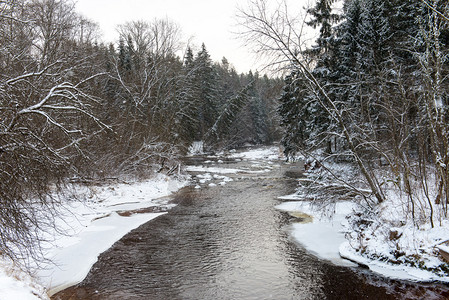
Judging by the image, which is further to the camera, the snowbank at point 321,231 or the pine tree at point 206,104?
the pine tree at point 206,104

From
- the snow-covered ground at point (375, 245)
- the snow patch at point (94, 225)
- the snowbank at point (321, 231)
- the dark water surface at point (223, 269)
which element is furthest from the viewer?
the snowbank at point (321, 231)

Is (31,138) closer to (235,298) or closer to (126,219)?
(235,298)

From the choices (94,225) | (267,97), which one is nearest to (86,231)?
(94,225)

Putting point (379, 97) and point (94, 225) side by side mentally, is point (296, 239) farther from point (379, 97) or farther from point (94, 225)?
point (94, 225)

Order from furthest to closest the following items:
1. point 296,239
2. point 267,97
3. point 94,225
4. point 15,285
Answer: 1. point 267,97
2. point 94,225
3. point 296,239
4. point 15,285

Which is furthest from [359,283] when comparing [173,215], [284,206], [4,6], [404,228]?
[4,6]

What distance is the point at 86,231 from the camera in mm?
10281

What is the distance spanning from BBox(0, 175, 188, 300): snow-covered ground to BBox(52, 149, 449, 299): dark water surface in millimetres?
426

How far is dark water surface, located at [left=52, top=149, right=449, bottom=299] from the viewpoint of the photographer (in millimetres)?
6461

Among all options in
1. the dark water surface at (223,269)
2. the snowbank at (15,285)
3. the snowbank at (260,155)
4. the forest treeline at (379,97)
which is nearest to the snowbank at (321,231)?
the dark water surface at (223,269)

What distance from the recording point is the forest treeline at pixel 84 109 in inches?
202

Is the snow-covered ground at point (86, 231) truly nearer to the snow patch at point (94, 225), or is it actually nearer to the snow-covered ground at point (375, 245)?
the snow patch at point (94, 225)

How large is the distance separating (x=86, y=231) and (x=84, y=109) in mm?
4467

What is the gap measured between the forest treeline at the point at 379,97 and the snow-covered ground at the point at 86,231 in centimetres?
642
